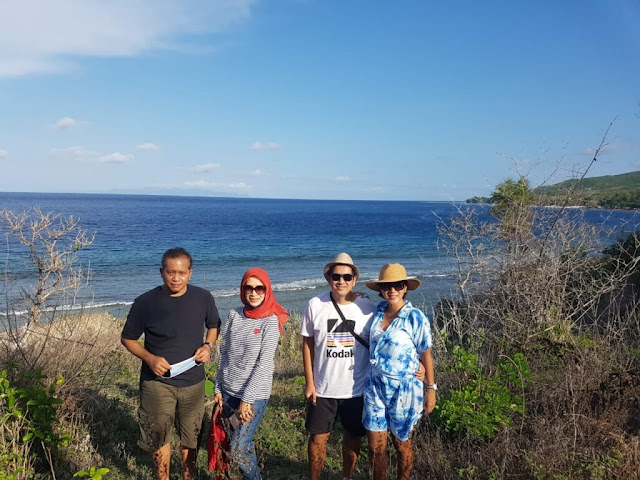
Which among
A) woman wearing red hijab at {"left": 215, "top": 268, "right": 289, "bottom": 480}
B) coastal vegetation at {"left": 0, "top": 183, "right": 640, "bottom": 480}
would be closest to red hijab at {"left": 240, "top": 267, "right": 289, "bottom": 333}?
woman wearing red hijab at {"left": 215, "top": 268, "right": 289, "bottom": 480}

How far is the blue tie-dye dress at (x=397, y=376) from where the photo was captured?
3.54 meters

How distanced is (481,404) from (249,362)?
6.97ft

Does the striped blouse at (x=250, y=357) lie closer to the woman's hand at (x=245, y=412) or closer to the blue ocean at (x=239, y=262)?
the woman's hand at (x=245, y=412)

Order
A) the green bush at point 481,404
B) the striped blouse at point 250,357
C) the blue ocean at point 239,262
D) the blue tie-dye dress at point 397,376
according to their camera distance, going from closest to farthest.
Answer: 1. the blue tie-dye dress at point 397,376
2. the striped blouse at point 250,357
3. the green bush at point 481,404
4. the blue ocean at point 239,262

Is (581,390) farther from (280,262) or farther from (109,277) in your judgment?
(280,262)

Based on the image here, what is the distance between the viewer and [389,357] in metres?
3.54

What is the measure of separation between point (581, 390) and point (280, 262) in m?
29.2

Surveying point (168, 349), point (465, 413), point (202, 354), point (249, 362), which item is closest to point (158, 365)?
point (168, 349)

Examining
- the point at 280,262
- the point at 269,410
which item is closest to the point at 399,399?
the point at 269,410

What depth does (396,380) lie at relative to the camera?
11.6ft

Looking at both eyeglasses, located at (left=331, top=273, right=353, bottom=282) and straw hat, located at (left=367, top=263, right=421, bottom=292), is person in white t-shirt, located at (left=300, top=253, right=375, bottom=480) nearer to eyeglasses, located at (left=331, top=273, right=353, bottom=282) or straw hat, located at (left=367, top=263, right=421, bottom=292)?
eyeglasses, located at (left=331, top=273, right=353, bottom=282)

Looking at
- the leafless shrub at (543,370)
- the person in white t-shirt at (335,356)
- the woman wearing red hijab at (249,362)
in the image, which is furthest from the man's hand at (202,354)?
the leafless shrub at (543,370)

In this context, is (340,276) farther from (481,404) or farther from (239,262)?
(239,262)

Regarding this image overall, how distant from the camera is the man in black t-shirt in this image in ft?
11.8
